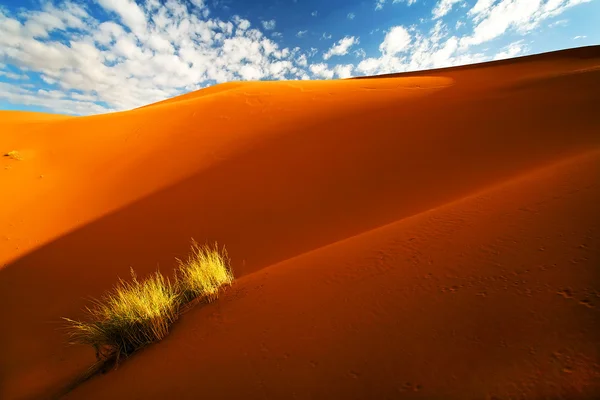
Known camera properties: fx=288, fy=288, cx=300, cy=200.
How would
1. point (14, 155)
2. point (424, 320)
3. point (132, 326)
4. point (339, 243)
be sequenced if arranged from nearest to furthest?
point (424, 320)
point (132, 326)
point (339, 243)
point (14, 155)

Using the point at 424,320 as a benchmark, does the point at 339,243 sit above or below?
above

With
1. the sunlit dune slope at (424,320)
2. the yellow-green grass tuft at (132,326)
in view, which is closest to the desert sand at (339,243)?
the sunlit dune slope at (424,320)

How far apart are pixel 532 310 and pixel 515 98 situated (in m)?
8.77

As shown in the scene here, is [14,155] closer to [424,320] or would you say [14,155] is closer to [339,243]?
[339,243]

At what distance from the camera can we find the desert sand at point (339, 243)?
61.9 inches

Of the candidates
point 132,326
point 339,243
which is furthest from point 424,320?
point 132,326

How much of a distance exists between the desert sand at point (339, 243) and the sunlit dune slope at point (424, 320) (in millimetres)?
12

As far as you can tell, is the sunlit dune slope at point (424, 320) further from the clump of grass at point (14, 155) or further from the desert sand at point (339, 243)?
the clump of grass at point (14, 155)

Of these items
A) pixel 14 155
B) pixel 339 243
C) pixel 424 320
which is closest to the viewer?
pixel 424 320

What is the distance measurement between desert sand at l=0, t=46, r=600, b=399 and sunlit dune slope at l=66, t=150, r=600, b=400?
12mm

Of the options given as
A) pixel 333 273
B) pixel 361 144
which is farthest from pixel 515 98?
pixel 333 273

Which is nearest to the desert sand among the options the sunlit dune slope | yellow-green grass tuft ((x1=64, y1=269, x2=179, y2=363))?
the sunlit dune slope

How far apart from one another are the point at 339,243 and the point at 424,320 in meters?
1.84

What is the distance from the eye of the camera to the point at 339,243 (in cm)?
361
